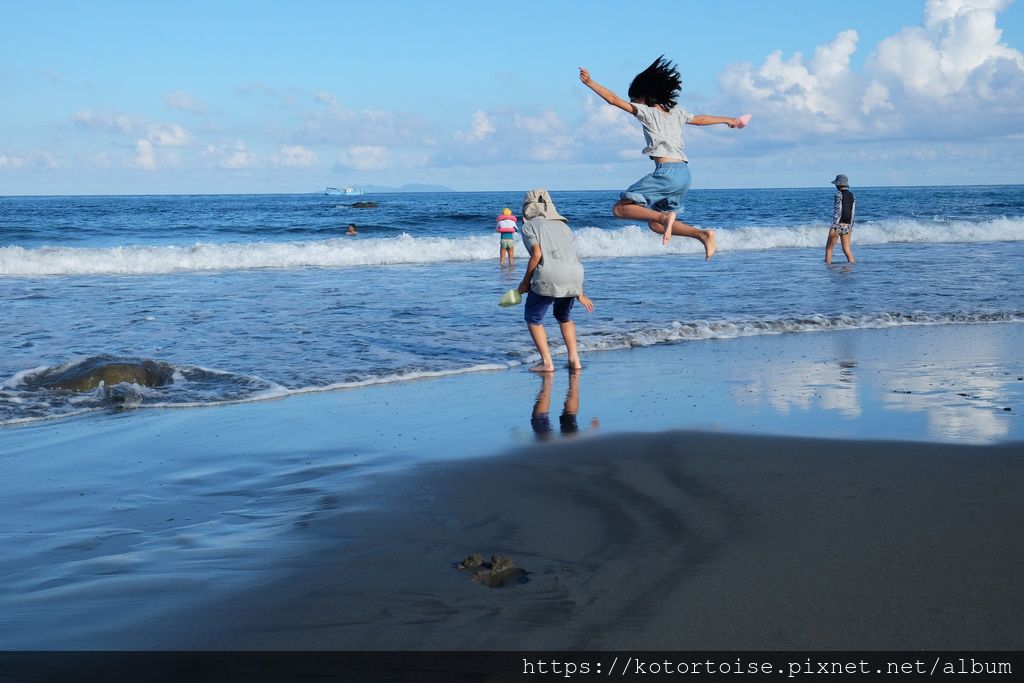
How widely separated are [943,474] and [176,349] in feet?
25.7

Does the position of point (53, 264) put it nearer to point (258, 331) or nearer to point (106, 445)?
point (258, 331)

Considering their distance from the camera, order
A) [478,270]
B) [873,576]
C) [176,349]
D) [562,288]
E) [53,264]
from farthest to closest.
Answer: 1. [53,264]
2. [478,270]
3. [176,349]
4. [562,288]
5. [873,576]

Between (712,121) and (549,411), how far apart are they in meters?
2.75

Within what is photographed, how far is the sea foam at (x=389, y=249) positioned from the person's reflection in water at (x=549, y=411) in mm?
16090

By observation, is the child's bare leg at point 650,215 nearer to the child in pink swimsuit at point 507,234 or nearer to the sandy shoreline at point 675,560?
the sandy shoreline at point 675,560

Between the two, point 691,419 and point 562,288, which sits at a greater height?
point 562,288

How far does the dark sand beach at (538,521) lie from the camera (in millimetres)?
3273

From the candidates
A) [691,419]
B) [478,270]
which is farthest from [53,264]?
[691,419]

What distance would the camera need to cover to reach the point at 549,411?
7156 millimetres

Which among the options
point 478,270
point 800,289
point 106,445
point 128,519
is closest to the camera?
point 128,519

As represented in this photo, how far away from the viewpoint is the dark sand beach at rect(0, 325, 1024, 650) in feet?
10.7

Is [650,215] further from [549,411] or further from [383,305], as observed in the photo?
[383,305]

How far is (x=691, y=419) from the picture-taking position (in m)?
6.62

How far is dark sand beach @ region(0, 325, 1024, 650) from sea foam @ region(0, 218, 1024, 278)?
17.2 metres
